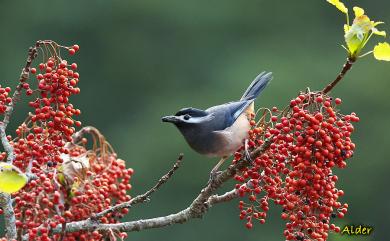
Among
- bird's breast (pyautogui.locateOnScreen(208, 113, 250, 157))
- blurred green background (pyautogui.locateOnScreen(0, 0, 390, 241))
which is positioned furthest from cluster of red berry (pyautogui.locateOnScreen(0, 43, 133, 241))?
blurred green background (pyautogui.locateOnScreen(0, 0, 390, 241))

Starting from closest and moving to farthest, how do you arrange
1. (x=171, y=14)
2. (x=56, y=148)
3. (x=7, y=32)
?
(x=56, y=148)
(x=7, y=32)
(x=171, y=14)

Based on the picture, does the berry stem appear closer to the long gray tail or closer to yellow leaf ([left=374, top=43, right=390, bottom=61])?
yellow leaf ([left=374, top=43, right=390, bottom=61])

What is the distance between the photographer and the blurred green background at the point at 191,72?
63.5 ft

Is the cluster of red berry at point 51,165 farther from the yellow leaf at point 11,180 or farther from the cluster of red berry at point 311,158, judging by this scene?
the cluster of red berry at point 311,158

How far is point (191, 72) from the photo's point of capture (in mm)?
23594

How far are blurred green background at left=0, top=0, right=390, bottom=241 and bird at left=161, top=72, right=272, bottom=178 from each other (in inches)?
502

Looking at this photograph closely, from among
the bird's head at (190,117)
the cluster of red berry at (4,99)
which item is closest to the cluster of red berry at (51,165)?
the cluster of red berry at (4,99)

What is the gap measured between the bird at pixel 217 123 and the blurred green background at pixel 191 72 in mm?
12760

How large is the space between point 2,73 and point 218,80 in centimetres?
549

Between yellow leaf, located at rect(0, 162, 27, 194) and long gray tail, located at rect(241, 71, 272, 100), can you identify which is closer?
yellow leaf, located at rect(0, 162, 27, 194)

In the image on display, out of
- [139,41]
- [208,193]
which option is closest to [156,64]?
[139,41]

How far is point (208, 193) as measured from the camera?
375 cm

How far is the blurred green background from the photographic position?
19344 millimetres

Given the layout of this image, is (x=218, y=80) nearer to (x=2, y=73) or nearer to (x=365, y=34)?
(x=2, y=73)
